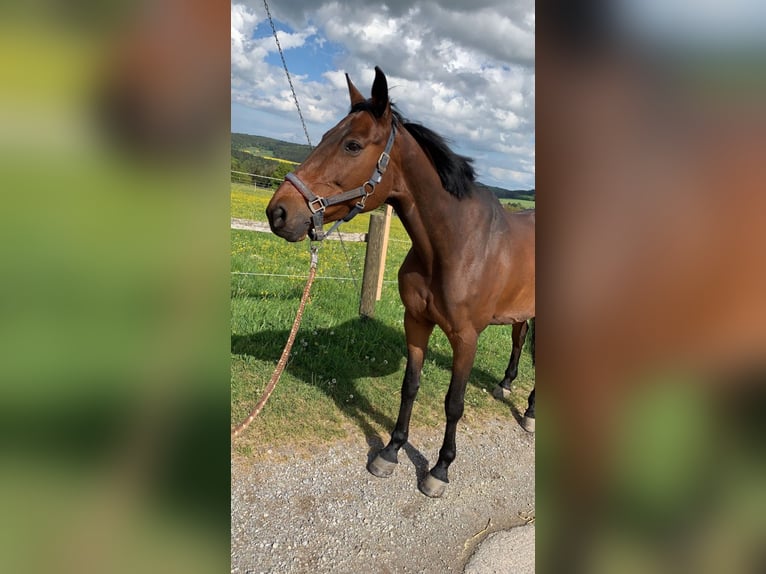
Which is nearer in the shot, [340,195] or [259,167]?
[340,195]

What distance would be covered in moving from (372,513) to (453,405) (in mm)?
909

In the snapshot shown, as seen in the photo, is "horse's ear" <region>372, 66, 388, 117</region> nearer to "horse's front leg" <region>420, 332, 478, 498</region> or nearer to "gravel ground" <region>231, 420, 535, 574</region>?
"horse's front leg" <region>420, 332, 478, 498</region>

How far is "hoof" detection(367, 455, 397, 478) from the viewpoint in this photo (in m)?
3.31

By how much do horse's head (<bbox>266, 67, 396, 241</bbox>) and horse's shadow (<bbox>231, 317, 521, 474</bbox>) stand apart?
1.92 metres

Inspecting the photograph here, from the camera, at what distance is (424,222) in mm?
3066

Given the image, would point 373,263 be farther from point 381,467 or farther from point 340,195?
point 340,195

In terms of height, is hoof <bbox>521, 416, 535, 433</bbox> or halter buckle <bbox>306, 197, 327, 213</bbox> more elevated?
halter buckle <bbox>306, 197, 327, 213</bbox>

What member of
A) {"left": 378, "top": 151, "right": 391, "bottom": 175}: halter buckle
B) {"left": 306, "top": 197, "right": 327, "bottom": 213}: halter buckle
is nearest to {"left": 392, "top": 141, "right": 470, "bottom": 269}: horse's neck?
{"left": 378, "top": 151, "right": 391, "bottom": 175}: halter buckle

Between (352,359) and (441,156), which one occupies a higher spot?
(441,156)

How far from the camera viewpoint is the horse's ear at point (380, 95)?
257cm

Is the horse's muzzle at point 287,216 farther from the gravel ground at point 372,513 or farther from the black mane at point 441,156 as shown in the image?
the gravel ground at point 372,513
